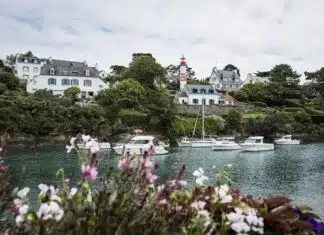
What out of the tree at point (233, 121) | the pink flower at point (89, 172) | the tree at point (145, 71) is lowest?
the tree at point (233, 121)

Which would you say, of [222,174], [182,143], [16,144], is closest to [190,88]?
[182,143]

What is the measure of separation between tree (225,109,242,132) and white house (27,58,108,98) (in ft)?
86.2

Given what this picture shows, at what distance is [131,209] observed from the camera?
3.25 metres

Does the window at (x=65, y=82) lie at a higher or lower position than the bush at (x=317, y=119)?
higher

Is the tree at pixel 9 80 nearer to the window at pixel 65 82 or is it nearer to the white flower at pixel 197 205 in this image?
the window at pixel 65 82

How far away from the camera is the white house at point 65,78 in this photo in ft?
245

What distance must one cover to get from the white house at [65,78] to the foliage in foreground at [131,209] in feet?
242

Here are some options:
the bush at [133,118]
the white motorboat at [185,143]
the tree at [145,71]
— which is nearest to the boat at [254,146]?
the white motorboat at [185,143]

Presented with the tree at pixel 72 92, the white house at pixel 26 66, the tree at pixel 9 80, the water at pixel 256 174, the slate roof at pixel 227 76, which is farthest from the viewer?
the slate roof at pixel 227 76

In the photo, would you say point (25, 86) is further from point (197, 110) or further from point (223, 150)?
point (223, 150)

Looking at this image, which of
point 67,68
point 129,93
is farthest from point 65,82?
point 129,93

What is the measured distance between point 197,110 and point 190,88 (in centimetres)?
851

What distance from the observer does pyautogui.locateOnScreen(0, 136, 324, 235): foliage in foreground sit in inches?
122

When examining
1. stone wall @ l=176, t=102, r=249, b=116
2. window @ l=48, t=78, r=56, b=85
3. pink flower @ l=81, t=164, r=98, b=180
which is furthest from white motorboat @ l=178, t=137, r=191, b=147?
pink flower @ l=81, t=164, r=98, b=180
